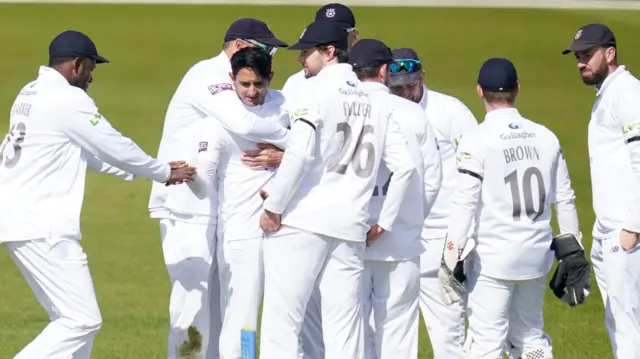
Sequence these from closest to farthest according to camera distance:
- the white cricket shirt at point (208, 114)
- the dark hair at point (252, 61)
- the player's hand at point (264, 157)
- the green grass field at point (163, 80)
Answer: the dark hair at point (252, 61) → the white cricket shirt at point (208, 114) → the player's hand at point (264, 157) → the green grass field at point (163, 80)

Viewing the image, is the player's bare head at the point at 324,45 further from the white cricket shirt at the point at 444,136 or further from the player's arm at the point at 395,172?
the white cricket shirt at the point at 444,136

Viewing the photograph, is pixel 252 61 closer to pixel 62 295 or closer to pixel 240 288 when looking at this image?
pixel 240 288

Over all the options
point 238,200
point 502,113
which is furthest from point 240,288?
point 502,113

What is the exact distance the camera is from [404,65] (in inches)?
346

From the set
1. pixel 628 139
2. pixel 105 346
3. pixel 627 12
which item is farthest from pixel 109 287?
pixel 627 12

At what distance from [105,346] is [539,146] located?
171 inches

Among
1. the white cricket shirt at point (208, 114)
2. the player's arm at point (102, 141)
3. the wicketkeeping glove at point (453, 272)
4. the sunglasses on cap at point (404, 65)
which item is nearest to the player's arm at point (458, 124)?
the sunglasses on cap at point (404, 65)

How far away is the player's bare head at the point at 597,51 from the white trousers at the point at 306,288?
2.06m

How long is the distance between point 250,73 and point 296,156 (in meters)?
0.88

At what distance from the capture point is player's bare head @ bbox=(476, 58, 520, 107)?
783 centimetres

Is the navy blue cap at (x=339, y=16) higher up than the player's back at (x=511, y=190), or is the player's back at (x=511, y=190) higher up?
the navy blue cap at (x=339, y=16)

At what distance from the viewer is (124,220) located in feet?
53.0

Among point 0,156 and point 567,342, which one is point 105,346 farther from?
point 567,342

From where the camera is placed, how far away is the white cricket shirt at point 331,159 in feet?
23.4
